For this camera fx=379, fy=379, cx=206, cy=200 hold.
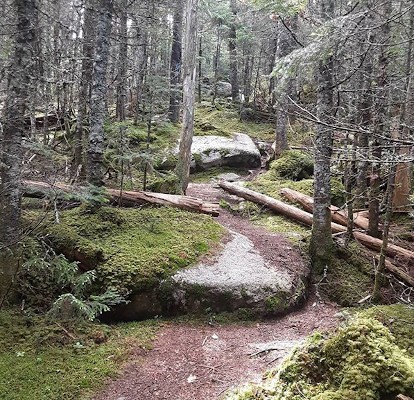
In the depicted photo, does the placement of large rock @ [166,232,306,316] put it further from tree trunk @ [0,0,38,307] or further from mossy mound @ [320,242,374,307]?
tree trunk @ [0,0,38,307]

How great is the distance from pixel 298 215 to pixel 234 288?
409 cm

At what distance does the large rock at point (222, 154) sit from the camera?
622 inches

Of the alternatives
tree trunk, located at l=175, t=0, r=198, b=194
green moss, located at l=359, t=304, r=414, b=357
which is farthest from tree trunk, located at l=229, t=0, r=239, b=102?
green moss, located at l=359, t=304, r=414, b=357

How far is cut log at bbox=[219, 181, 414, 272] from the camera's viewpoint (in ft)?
26.0

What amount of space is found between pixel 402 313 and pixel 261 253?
3.30 metres

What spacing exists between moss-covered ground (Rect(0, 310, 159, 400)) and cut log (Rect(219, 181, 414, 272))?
16.8 feet

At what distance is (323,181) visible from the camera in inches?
301

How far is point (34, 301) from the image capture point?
5.86m

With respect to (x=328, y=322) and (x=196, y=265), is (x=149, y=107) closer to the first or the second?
(x=196, y=265)

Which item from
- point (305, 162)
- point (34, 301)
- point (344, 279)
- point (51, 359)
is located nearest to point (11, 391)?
point (51, 359)

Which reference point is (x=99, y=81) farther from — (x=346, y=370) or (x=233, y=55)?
(x=233, y=55)

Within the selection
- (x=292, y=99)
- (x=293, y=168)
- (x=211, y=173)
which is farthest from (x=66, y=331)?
(x=211, y=173)

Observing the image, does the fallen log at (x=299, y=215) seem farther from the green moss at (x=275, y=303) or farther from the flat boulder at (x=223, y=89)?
the flat boulder at (x=223, y=89)

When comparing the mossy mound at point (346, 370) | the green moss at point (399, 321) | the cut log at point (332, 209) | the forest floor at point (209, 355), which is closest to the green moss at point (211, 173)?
the cut log at point (332, 209)
